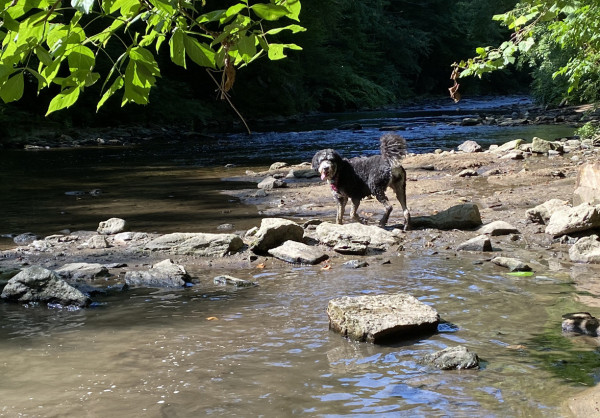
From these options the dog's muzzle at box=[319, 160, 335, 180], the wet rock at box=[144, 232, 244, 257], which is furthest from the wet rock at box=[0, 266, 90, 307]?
the dog's muzzle at box=[319, 160, 335, 180]

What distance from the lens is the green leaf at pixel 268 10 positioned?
2293mm

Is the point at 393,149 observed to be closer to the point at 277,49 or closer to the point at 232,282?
the point at 232,282

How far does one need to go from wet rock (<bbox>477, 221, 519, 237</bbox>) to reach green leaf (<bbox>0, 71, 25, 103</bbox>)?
7.24 meters

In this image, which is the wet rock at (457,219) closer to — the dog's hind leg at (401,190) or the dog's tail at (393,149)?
the dog's hind leg at (401,190)

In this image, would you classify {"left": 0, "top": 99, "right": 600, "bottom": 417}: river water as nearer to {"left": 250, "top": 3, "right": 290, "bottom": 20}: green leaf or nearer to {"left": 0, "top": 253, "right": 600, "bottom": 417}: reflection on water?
{"left": 0, "top": 253, "right": 600, "bottom": 417}: reflection on water

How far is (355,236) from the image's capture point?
8.24 m

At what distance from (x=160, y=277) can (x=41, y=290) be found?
3.82 feet

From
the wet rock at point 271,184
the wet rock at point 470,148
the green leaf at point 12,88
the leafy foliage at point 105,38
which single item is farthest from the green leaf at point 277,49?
the wet rock at point 470,148

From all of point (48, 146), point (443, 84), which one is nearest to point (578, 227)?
point (48, 146)

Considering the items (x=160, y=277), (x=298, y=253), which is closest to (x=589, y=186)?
(x=298, y=253)

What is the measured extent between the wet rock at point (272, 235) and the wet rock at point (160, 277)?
1261mm

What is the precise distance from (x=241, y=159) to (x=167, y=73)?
57.9 feet

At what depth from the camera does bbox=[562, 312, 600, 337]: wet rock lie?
4.94m

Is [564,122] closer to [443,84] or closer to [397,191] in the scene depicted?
[397,191]
